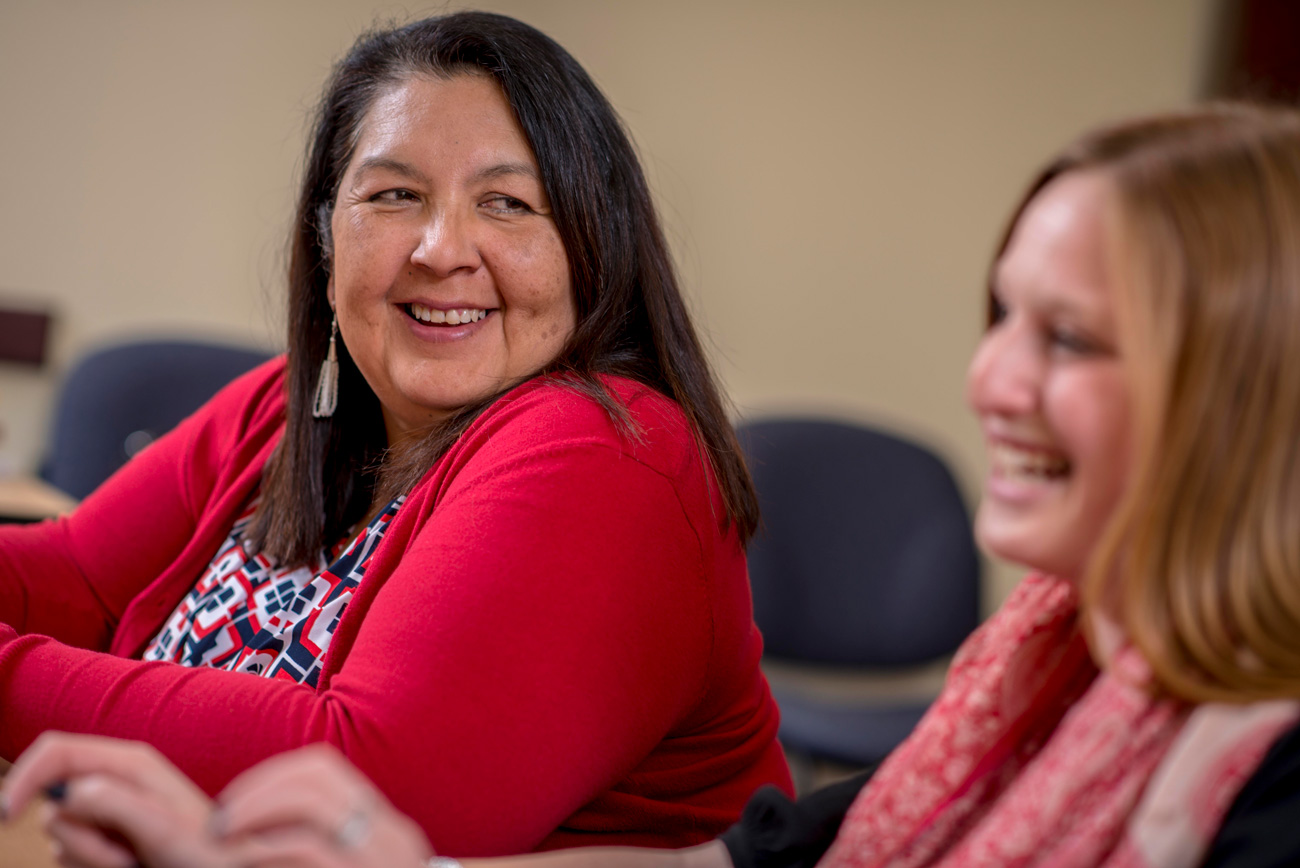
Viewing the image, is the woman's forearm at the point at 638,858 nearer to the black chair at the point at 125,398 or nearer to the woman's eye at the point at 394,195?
the woman's eye at the point at 394,195

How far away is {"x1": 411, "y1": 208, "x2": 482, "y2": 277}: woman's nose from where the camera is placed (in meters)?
1.16

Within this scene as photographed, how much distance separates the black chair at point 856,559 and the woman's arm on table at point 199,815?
1.87m

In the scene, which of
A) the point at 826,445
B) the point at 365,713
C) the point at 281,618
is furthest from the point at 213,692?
the point at 826,445

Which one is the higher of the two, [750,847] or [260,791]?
[260,791]

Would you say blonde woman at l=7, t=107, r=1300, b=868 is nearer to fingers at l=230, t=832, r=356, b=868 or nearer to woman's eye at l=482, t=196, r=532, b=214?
fingers at l=230, t=832, r=356, b=868

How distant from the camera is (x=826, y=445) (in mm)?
2539

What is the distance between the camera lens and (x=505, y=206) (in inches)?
46.7

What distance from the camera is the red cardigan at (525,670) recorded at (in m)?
0.85

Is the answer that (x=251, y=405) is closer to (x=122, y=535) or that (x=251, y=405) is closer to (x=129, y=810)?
(x=122, y=535)

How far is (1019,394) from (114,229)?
9.15 feet

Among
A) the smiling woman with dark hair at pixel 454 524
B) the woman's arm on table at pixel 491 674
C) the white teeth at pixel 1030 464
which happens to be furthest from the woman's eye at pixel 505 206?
the white teeth at pixel 1030 464

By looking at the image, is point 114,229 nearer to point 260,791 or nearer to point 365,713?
point 365,713

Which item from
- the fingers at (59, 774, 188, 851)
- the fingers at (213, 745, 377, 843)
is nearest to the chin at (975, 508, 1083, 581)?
the fingers at (213, 745, 377, 843)

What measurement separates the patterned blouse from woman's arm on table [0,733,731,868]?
0.37m
